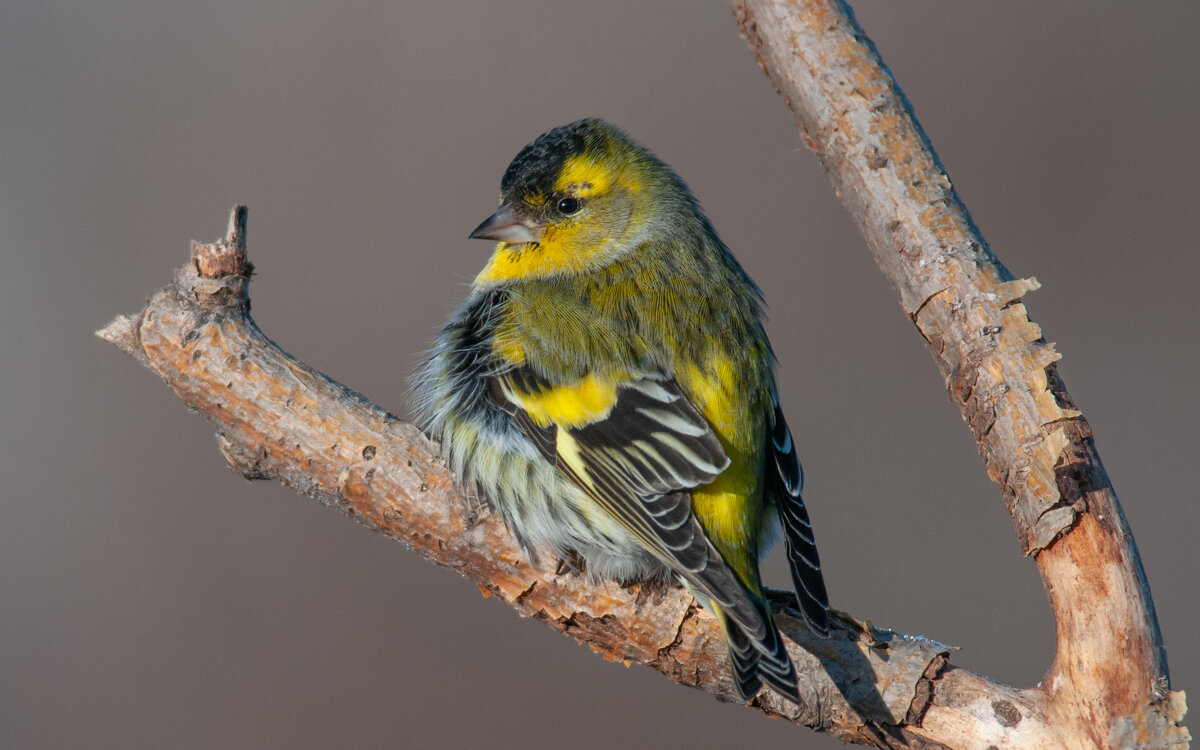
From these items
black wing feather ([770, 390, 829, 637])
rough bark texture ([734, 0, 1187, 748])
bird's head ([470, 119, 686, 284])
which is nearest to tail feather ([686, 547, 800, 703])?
black wing feather ([770, 390, 829, 637])

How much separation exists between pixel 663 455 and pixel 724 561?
0.32 meters

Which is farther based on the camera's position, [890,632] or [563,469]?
[563,469]

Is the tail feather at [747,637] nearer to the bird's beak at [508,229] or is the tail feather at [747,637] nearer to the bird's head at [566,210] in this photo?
the bird's head at [566,210]

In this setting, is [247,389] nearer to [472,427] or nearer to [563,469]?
[472,427]

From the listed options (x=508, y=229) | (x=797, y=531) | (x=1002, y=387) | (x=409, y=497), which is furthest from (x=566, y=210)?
(x=1002, y=387)

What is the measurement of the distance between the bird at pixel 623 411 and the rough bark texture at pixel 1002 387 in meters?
0.51

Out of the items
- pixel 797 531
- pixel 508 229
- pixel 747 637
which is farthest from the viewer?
pixel 508 229

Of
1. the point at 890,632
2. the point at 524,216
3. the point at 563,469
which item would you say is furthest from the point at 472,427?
the point at 890,632

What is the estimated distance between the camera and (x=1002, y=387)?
242 cm

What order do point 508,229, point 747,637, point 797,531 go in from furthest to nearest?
point 508,229
point 797,531
point 747,637

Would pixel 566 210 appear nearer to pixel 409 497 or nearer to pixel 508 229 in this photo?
pixel 508 229

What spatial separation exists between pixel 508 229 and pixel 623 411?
0.89m

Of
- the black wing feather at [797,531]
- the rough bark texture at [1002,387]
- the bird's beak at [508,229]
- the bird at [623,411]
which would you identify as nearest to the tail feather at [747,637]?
the bird at [623,411]

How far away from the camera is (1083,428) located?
2.38 meters
